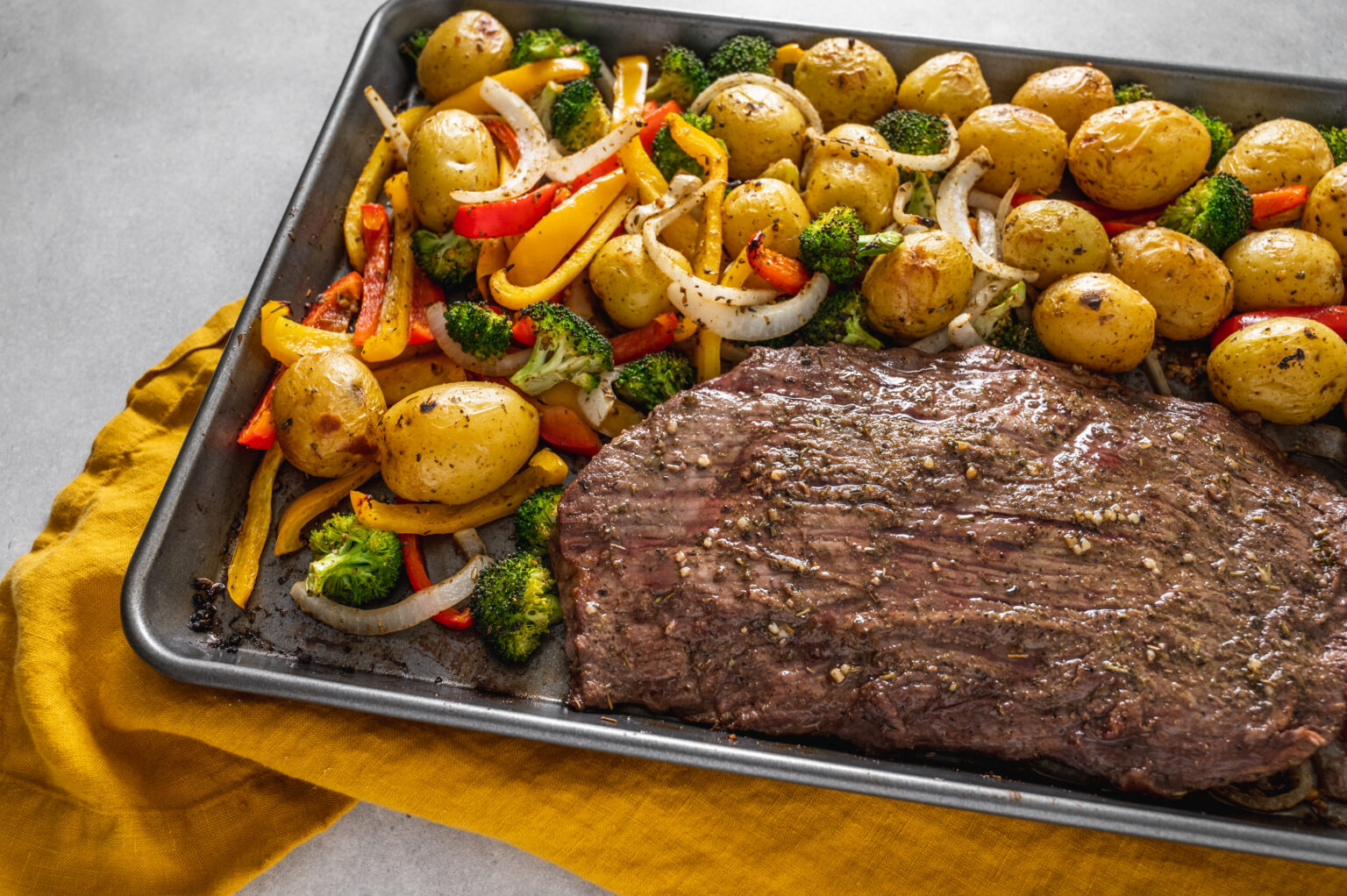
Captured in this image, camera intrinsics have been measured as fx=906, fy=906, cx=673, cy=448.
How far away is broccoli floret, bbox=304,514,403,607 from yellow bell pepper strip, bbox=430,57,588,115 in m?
2.02

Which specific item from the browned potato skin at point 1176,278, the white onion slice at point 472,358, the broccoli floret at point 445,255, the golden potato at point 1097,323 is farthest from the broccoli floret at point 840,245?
the broccoli floret at point 445,255

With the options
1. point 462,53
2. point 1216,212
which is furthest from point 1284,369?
point 462,53

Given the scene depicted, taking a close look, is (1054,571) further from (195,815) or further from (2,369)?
(2,369)

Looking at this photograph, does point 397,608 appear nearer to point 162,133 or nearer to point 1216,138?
point 162,133

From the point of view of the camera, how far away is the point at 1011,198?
3.86 m

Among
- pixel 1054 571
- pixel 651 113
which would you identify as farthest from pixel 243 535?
pixel 1054 571

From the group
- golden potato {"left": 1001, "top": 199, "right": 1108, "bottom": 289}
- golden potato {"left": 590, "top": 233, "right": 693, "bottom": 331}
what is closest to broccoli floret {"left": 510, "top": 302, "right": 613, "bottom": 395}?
golden potato {"left": 590, "top": 233, "right": 693, "bottom": 331}

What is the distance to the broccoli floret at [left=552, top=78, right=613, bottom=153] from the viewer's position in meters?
3.98

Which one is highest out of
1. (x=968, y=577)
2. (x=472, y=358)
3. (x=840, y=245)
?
(x=840, y=245)

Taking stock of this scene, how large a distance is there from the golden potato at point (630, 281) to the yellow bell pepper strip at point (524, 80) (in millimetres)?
1026

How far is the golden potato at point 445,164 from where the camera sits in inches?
147

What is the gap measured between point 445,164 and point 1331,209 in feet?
11.9

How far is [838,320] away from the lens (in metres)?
3.62

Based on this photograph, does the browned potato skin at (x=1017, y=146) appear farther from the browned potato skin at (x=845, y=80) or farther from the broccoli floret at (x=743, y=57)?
the broccoli floret at (x=743, y=57)
